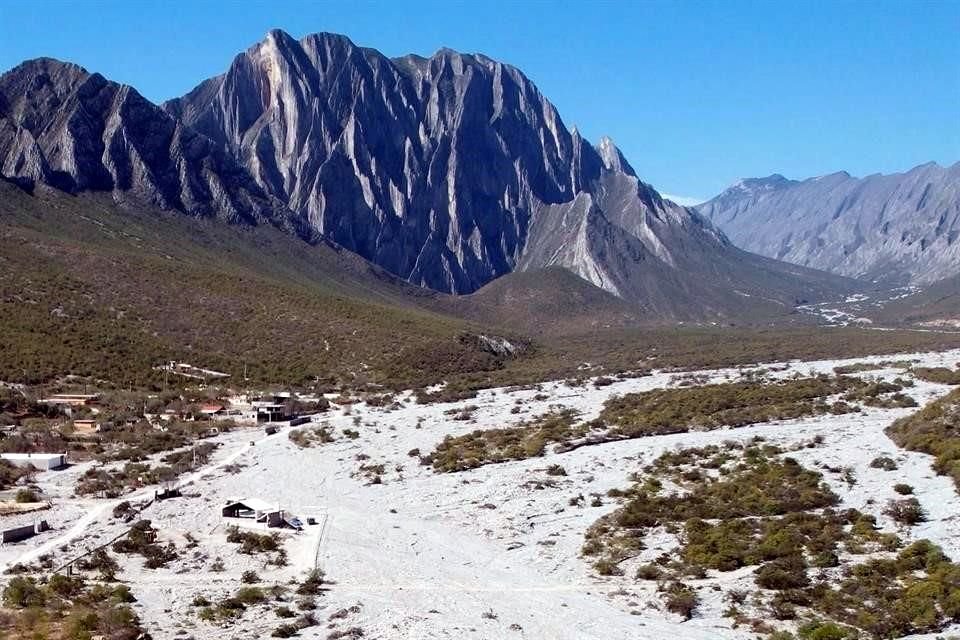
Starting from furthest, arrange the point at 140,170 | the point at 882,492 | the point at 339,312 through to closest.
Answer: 1. the point at 140,170
2. the point at 339,312
3. the point at 882,492

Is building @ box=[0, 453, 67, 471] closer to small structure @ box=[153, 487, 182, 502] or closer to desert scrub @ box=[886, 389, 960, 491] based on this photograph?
small structure @ box=[153, 487, 182, 502]

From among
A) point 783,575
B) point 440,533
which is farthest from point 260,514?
point 783,575

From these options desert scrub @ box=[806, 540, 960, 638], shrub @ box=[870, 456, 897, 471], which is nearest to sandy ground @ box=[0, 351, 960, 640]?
shrub @ box=[870, 456, 897, 471]

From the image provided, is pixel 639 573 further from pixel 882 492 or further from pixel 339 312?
pixel 339 312

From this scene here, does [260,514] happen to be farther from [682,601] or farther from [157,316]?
[157,316]

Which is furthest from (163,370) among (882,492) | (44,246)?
(882,492)

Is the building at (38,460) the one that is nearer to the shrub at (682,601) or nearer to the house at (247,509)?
the house at (247,509)

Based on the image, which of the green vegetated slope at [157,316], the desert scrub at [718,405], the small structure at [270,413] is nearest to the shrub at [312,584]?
the desert scrub at [718,405]
